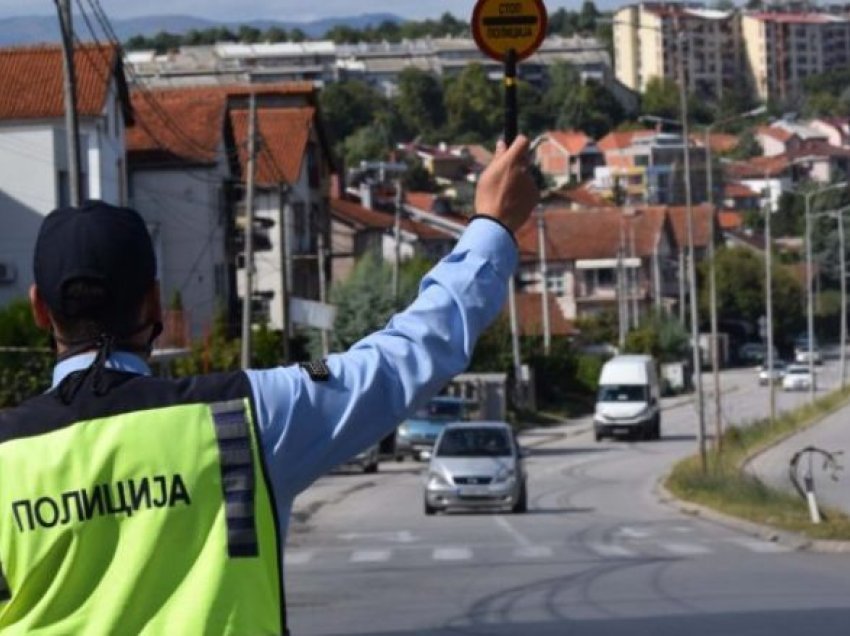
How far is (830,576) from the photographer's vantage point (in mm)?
21375

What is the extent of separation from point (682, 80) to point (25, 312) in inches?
534

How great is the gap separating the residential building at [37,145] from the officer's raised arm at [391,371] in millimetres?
45534

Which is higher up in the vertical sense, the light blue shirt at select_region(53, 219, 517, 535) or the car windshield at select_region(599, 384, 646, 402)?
the light blue shirt at select_region(53, 219, 517, 535)

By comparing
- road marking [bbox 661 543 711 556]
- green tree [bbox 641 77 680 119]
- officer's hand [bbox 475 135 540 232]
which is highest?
green tree [bbox 641 77 680 119]

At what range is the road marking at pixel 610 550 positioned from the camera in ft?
83.6

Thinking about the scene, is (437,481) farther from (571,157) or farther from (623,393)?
(571,157)

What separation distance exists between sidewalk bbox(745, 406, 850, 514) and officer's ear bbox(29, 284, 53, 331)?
96.5ft

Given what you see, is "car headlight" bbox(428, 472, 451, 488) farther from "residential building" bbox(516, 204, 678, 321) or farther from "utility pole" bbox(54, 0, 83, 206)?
"residential building" bbox(516, 204, 678, 321)

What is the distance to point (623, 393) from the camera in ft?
221

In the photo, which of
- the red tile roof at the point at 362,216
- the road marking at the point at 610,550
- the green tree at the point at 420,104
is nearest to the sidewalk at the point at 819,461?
the road marking at the point at 610,550

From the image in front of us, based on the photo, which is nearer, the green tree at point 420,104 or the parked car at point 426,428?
the parked car at point 426,428

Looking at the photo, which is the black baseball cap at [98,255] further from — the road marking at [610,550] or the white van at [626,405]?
the white van at [626,405]

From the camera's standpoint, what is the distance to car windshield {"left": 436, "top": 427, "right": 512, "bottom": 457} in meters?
37.4

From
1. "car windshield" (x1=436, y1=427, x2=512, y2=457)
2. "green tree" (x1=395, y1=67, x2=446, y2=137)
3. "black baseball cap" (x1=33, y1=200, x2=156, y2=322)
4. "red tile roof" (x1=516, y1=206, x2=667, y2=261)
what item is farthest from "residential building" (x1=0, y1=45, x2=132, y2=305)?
"green tree" (x1=395, y1=67, x2=446, y2=137)
